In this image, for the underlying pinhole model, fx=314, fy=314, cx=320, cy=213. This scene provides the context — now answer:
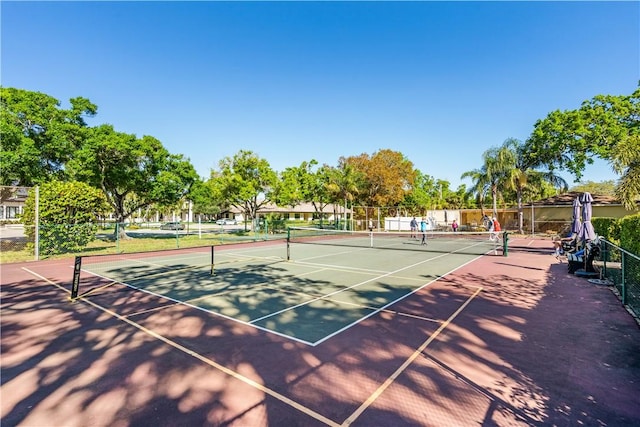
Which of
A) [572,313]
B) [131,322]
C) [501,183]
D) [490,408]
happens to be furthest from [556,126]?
[131,322]

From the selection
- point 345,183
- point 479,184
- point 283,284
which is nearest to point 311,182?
point 345,183

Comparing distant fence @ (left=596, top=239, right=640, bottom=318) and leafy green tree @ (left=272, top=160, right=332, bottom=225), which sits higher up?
leafy green tree @ (left=272, top=160, right=332, bottom=225)

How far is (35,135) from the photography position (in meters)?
21.3

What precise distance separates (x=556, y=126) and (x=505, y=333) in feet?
113

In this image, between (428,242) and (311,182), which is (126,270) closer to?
(428,242)

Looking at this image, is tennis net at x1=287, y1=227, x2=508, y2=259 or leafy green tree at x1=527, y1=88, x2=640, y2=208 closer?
tennis net at x1=287, y1=227, x2=508, y2=259

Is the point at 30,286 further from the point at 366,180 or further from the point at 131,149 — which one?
the point at 366,180

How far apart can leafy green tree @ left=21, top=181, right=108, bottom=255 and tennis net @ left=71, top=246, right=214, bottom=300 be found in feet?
9.09

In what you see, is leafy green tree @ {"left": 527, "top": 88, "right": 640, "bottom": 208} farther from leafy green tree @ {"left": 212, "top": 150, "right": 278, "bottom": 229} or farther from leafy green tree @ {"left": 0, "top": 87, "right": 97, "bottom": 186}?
leafy green tree @ {"left": 0, "top": 87, "right": 97, "bottom": 186}

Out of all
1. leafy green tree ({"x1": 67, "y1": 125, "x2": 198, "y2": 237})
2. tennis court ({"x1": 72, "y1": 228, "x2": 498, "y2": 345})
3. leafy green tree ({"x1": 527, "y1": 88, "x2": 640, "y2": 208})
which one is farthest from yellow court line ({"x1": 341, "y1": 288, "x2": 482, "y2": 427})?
leafy green tree ({"x1": 527, "y1": 88, "x2": 640, "y2": 208})

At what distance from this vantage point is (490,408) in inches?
154

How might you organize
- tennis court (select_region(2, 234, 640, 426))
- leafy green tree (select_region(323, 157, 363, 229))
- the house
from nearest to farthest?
tennis court (select_region(2, 234, 640, 426)) < the house < leafy green tree (select_region(323, 157, 363, 229))

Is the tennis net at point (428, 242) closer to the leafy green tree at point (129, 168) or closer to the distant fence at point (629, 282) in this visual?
the distant fence at point (629, 282)

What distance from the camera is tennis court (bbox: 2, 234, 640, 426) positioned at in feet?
12.7
